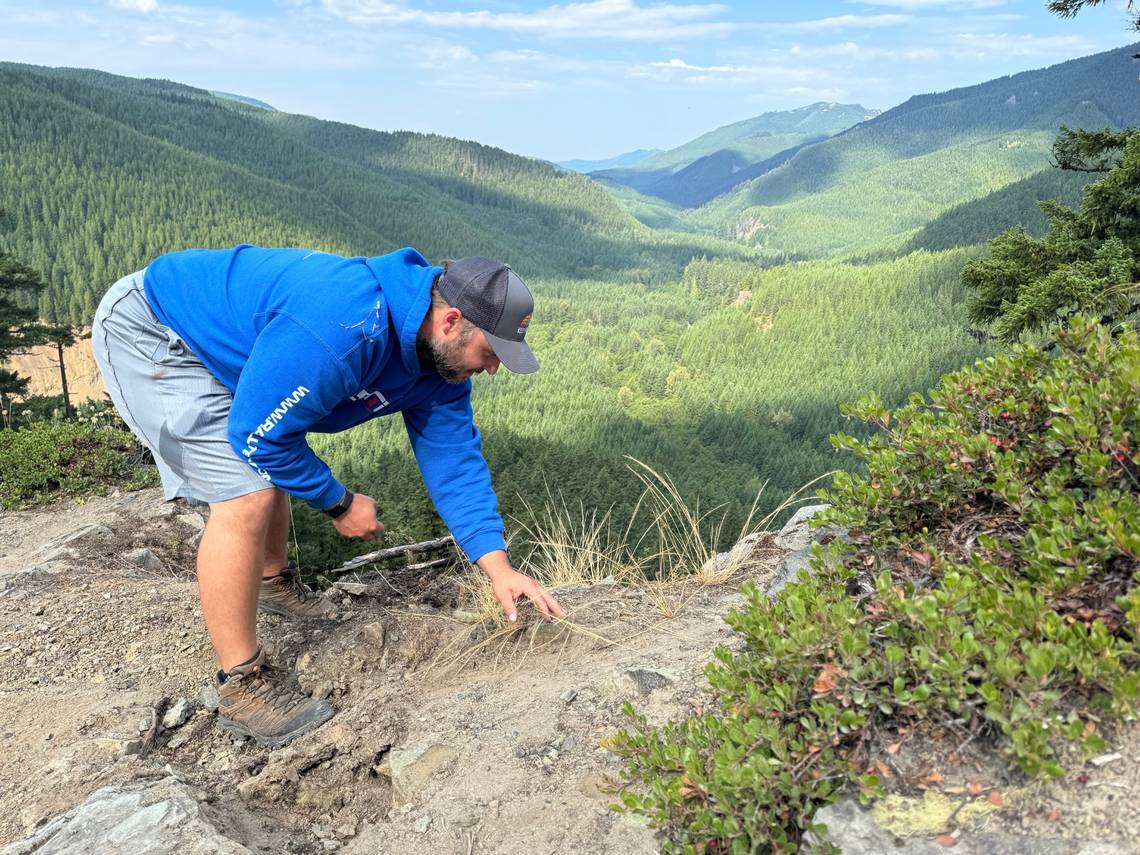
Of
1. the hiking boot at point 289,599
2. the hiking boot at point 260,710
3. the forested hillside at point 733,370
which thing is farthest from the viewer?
the forested hillside at point 733,370

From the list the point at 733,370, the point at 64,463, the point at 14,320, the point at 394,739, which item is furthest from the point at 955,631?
the point at 733,370

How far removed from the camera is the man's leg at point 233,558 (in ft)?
11.0

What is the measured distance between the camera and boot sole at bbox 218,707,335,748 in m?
3.53

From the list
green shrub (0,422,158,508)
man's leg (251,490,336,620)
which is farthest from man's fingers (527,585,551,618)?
green shrub (0,422,158,508)

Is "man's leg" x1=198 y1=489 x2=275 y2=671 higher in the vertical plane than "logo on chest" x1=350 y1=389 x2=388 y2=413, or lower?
lower

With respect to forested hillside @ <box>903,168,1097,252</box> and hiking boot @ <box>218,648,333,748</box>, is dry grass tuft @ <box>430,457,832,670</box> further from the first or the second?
forested hillside @ <box>903,168,1097,252</box>

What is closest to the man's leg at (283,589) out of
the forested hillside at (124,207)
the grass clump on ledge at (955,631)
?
the grass clump on ledge at (955,631)

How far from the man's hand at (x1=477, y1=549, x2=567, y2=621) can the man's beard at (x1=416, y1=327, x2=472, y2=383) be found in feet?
2.74

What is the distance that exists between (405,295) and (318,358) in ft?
1.44

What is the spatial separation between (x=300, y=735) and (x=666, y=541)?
8.49ft

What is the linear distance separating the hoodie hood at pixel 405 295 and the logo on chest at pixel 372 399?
29 centimetres

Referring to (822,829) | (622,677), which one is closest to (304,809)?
(622,677)

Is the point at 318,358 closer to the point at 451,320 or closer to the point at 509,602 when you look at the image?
the point at 451,320

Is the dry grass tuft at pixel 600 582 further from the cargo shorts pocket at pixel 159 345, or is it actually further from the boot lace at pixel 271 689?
the cargo shorts pocket at pixel 159 345
